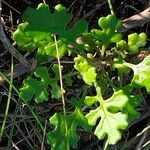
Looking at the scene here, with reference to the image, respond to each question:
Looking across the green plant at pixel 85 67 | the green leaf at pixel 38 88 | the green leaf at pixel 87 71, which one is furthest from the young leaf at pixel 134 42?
the green leaf at pixel 38 88

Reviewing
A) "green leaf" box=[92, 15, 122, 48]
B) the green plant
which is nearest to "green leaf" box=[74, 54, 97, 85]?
the green plant

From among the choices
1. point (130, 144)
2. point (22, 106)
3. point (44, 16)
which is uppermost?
point (44, 16)

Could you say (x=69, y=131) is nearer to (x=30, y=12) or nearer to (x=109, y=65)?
(x=109, y=65)

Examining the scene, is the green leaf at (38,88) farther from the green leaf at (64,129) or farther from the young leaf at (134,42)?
the young leaf at (134,42)

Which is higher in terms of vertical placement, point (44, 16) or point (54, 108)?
point (44, 16)

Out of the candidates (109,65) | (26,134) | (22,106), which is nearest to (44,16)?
(109,65)

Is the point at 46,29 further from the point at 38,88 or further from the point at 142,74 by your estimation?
the point at 142,74

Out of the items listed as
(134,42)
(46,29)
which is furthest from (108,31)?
(46,29)
